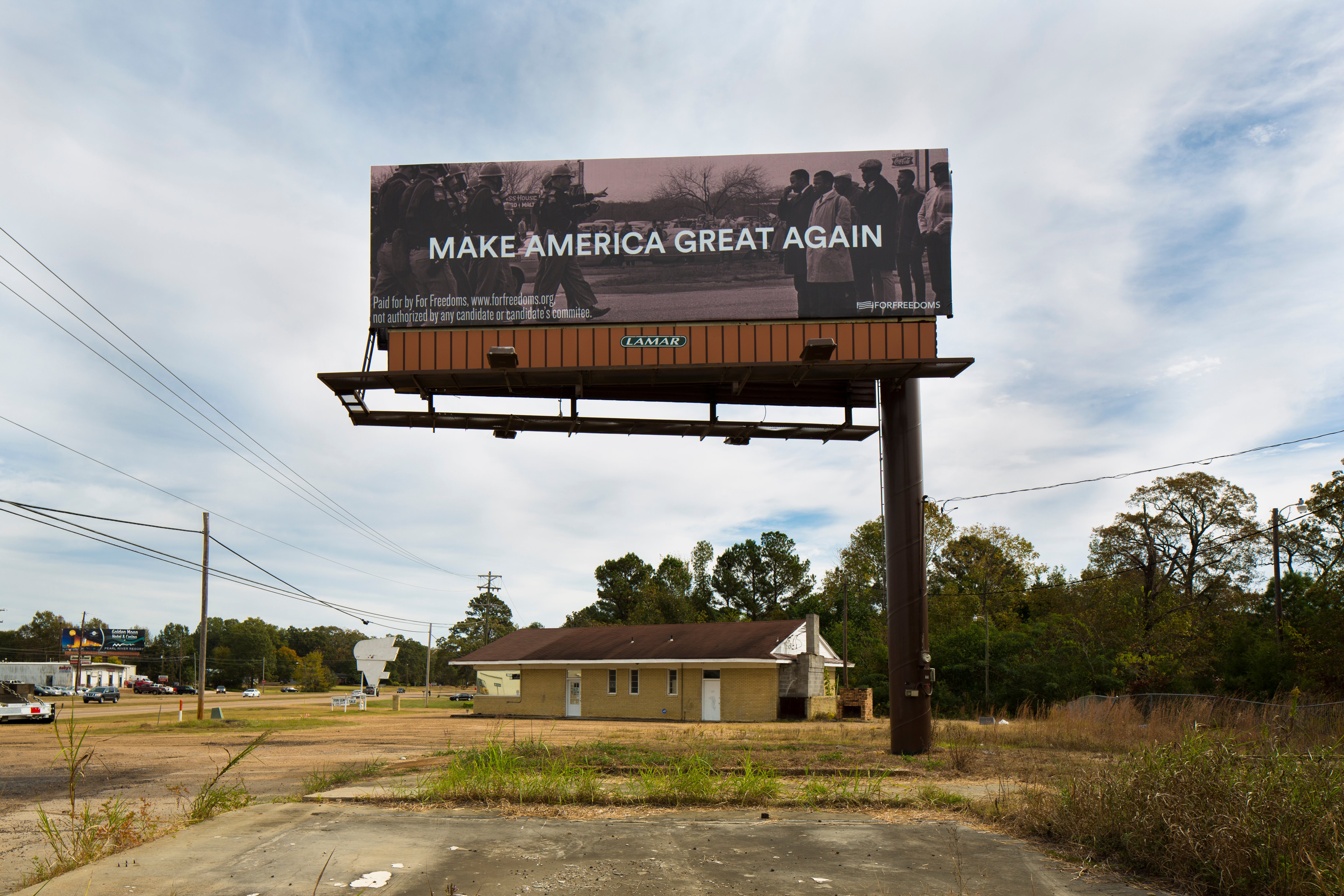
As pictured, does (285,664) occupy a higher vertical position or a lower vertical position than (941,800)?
lower

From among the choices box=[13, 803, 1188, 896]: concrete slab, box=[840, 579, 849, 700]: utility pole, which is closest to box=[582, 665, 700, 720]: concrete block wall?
box=[840, 579, 849, 700]: utility pole

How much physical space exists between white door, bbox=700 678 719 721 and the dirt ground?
388 centimetres

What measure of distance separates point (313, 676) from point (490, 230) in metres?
112

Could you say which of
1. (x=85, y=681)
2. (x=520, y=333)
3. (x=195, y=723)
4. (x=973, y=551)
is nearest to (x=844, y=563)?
(x=973, y=551)

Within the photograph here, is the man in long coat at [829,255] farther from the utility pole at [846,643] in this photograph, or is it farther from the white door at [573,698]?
the utility pole at [846,643]

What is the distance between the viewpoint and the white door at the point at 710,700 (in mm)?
37688

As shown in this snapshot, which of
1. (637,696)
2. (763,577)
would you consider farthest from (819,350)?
(763,577)

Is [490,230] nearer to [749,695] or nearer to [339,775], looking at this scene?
[339,775]

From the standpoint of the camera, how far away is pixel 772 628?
134ft

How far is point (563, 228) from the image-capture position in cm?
1627

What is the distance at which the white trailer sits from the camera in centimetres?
3606

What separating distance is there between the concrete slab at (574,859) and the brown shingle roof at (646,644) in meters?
29.3

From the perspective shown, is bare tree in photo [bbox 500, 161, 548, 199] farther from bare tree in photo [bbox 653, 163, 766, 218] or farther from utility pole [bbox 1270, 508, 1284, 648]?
utility pole [bbox 1270, 508, 1284, 648]

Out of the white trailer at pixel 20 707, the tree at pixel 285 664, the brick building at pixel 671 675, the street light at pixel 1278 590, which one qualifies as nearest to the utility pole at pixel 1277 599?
the street light at pixel 1278 590
